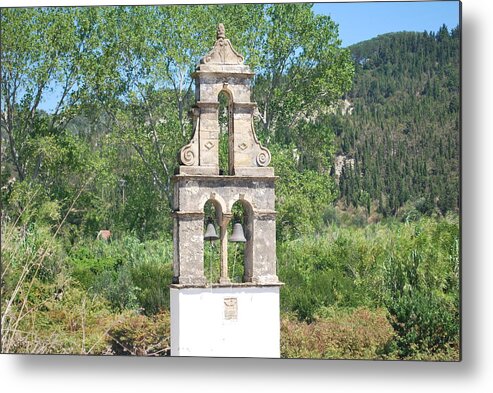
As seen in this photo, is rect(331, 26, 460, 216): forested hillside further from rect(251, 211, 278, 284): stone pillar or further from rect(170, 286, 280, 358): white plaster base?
rect(170, 286, 280, 358): white plaster base

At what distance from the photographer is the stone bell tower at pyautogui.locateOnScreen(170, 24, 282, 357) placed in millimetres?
11281

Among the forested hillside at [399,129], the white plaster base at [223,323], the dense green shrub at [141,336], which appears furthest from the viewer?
the forested hillside at [399,129]

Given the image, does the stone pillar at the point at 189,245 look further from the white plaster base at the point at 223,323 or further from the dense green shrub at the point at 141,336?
the dense green shrub at the point at 141,336

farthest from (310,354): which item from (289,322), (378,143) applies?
(378,143)

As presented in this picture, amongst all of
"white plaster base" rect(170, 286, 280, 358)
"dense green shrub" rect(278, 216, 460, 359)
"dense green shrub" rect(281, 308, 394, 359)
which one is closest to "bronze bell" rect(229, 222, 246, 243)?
"white plaster base" rect(170, 286, 280, 358)

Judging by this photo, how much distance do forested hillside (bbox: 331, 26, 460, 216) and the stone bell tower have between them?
6.23 feet

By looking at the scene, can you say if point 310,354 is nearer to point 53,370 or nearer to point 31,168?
point 53,370

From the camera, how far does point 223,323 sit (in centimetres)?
1130

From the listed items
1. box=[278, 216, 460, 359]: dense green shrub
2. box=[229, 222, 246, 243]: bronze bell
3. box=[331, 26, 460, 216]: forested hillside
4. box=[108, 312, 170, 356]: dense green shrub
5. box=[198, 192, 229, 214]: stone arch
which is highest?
box=[331, 26, 460, 216]: forested hillside

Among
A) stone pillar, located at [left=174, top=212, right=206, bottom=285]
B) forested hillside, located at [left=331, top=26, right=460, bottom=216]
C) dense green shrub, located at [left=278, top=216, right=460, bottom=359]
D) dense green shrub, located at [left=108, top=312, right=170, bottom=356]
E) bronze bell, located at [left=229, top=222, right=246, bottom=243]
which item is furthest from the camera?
forested hillside, located at [left=331, top=26, right=460, bottom=216]

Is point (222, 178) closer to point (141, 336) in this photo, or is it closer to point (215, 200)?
point (215, 200)

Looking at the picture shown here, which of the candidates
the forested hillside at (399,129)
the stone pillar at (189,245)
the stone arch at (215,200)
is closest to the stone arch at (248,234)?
the stone arch at (215,200)

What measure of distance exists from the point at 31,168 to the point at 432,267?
431cm

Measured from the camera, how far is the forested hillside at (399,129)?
12.6 metres
